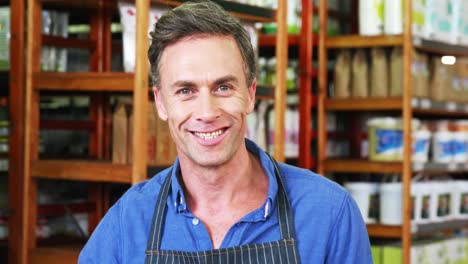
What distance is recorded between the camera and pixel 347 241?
6.36 feet

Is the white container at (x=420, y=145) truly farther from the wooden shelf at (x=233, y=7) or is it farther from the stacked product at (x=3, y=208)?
the stacked product at (x=3, y=208)

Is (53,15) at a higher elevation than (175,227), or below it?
higher

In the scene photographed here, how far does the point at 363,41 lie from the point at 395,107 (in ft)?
1.53

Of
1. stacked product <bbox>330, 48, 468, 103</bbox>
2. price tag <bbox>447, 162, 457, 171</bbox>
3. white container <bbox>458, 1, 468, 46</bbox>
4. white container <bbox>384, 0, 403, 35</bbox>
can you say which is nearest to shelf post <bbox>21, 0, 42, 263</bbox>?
stacked product <bbox>330, 48, 468, 103</bbox>

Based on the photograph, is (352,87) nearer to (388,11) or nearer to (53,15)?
(388,11)

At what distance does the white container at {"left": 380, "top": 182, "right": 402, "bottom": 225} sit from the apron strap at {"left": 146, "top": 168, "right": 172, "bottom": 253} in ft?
9.84

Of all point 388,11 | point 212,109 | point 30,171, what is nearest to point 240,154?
point 212,109

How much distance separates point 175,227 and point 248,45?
484 mm

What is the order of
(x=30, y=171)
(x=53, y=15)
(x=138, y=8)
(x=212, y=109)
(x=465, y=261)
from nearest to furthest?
(x=212, y=109) < (x=138, y=8) < (x=30, y=171) < (x=53, y=15) < (x=465, y=261)

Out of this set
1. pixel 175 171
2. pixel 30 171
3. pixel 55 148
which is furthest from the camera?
pixel 55 148

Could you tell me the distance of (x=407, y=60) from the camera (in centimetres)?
472

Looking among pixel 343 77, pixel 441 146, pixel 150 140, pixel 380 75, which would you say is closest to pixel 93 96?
pixel 150 140

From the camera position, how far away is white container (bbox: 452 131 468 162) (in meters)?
5.30

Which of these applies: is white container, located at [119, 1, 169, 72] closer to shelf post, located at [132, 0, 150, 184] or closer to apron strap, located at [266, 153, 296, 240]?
shelf post, located at [132, 0, 150, 184]
